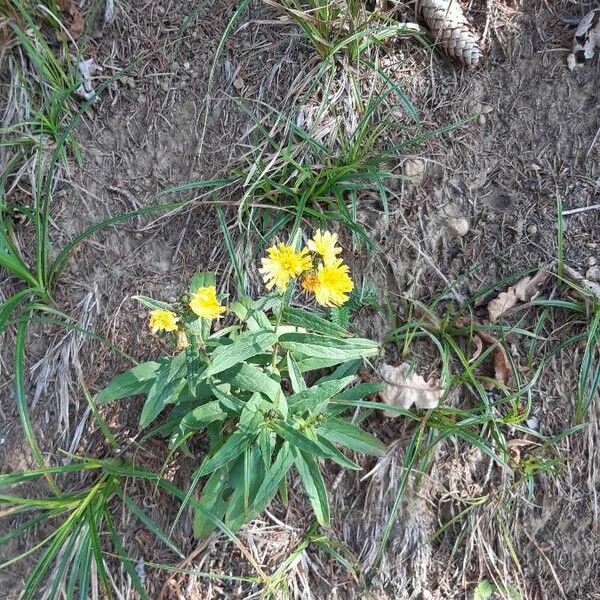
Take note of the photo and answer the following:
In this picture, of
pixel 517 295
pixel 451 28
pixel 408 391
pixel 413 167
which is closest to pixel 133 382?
pixel 408 391

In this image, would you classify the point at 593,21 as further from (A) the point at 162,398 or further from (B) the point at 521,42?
(A) the point at 162,398

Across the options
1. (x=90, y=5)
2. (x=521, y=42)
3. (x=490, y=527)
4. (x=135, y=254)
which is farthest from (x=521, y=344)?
(x=90, y=5)

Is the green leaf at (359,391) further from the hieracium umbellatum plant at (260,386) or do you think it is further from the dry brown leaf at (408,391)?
the dry brown leaf at (408,391)

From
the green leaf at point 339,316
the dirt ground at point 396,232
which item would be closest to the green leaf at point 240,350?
the green leaf at point 339,316

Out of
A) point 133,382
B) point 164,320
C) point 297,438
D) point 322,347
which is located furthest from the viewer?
point 133,382

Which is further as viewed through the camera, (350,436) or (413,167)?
(413,167)

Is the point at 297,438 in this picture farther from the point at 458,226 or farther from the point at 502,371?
the point at 458,226
